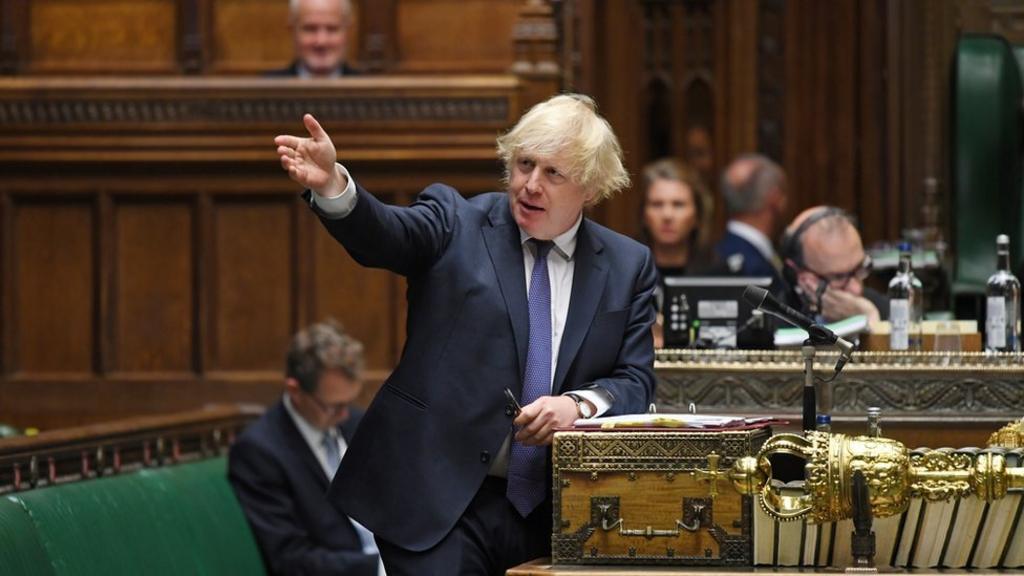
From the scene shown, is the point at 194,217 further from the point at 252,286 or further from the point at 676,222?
the point at 676,222

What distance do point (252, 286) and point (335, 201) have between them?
3541mm

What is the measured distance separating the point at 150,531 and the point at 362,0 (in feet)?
13.8

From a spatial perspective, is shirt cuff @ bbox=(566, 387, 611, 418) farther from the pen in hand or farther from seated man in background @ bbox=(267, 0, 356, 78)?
seated man in background @ bbox=(267, 0, 356, 78)

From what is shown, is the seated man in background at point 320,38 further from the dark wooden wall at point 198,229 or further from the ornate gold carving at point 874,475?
the ornate gold carving at point 874,475

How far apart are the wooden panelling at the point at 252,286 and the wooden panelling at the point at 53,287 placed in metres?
0.49

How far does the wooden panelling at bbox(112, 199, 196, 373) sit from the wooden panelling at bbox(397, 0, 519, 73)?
230cm

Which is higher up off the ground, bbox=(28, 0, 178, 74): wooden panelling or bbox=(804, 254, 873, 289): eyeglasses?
bbox=(28, 0, 178, 74): wooden panelling

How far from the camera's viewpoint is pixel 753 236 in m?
7.95

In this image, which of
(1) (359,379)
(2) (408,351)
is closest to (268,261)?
(1) (359,379)

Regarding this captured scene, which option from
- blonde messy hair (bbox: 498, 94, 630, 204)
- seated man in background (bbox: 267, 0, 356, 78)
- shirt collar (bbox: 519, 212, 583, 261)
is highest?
seated man in background (bbox: 267, 0, 356, 78)

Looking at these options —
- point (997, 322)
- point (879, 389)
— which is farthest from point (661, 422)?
point (997, 322)

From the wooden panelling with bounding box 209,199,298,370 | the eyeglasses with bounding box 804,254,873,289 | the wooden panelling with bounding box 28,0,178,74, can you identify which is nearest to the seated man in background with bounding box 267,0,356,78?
the wooden panelling with bounding box 209,199,298,370

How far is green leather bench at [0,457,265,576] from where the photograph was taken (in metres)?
5.15

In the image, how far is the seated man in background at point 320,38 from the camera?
7.73 metres
